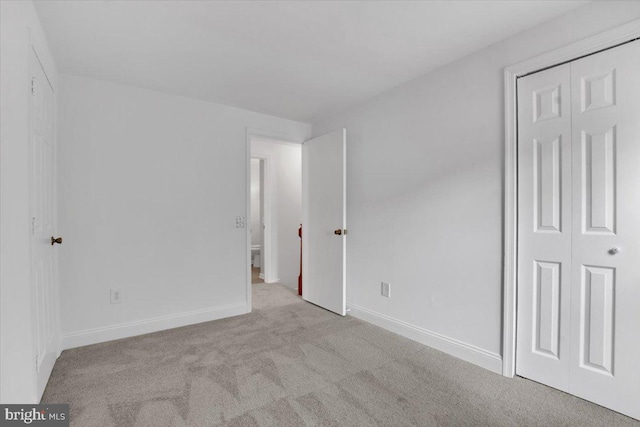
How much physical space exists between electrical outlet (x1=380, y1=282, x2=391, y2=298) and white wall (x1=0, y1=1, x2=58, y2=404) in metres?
2.54

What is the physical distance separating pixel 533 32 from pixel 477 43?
325 mm

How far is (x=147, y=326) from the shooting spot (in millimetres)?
2797

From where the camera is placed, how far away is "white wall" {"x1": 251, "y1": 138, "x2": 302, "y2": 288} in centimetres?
462

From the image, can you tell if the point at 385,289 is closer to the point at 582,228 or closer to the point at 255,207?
the point at 582,228

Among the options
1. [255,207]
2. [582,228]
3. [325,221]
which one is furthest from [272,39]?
[255,207]

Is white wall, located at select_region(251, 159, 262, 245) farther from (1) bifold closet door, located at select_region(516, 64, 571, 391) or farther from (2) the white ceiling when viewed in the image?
(1) bifold closet door, located at select_region(516, 64, 571, 391)

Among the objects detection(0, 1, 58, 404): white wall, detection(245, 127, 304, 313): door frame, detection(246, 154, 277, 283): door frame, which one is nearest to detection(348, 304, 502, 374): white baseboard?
detection(245, 127, 304, 313): door frame

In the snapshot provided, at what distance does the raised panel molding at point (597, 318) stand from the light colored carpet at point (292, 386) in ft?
0.85

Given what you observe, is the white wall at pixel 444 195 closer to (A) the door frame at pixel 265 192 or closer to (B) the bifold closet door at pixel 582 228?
(B) the bifold closet door at pixel 582 228

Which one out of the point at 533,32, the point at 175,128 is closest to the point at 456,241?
the point at 533,32

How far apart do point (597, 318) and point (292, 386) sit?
6.09ft

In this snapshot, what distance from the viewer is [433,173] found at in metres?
2.51

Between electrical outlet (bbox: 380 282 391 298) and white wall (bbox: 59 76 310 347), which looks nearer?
white wall (bbox: 59 76 310 347)

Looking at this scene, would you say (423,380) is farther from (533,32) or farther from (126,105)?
(126,105)
